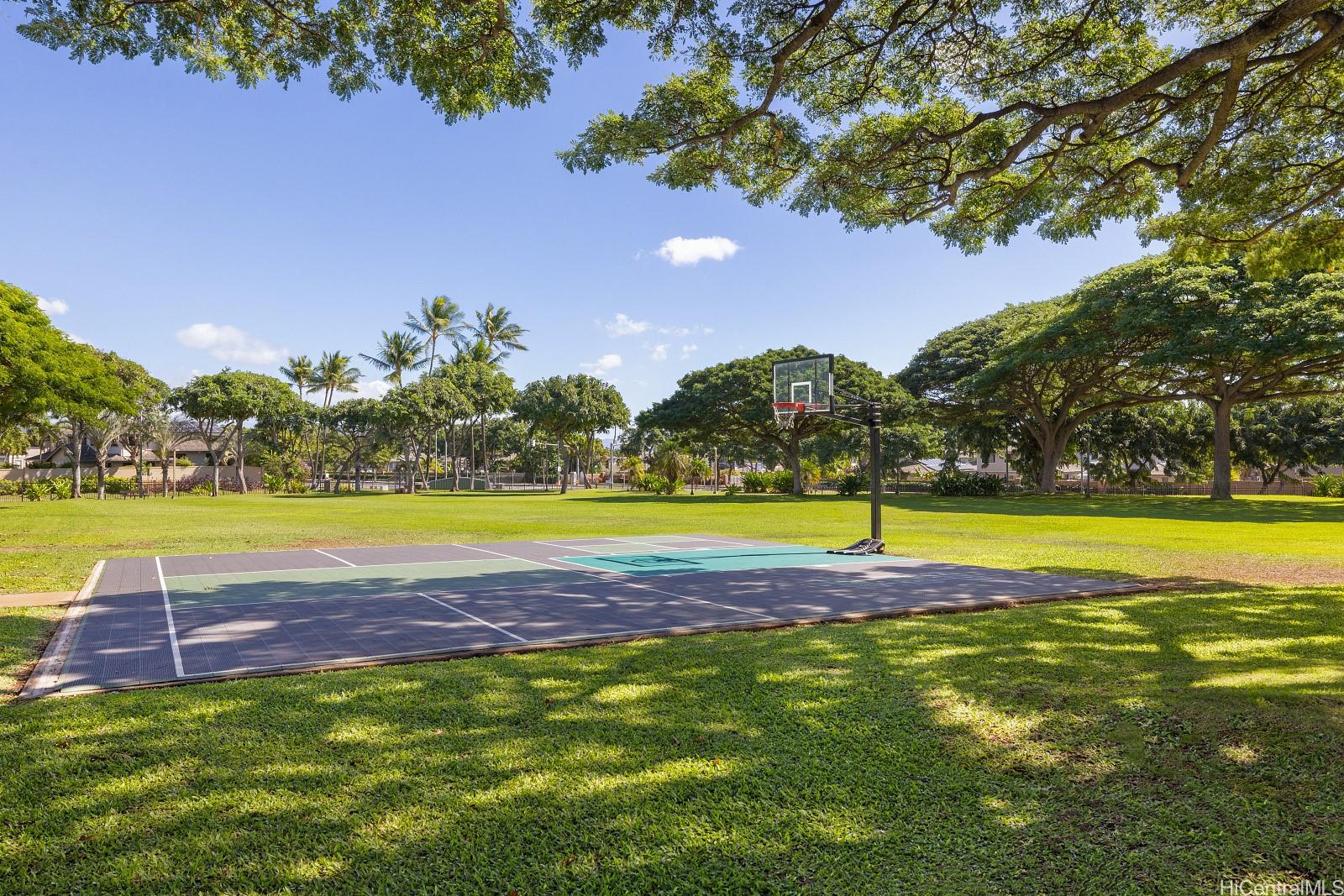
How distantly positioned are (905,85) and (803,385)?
11.8 m

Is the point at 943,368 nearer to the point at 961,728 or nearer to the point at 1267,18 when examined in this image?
the point at 1267,18

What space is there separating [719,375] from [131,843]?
42558mm

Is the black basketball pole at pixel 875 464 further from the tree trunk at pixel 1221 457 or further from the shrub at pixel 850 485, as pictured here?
the tree trunk at pixel 1221 457

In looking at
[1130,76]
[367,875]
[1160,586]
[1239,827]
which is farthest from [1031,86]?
[367,875]

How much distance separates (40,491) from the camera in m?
40.4

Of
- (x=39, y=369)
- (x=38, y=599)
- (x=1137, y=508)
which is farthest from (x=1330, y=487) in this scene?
(x=39, y=369)

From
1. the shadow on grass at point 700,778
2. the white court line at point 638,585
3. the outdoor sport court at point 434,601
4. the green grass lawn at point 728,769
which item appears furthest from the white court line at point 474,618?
the white court line at point 638,585

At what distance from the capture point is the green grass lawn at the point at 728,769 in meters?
2.78

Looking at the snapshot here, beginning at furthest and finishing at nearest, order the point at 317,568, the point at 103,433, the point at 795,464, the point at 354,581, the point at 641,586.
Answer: the point at 103,433
the point at 795,464
the point at 317,568
the point at 354,581
the point at 641,586

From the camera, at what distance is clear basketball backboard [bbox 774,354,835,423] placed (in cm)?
1870

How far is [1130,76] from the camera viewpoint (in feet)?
27.9

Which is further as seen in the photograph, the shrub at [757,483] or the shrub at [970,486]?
the shrub at [757,483]

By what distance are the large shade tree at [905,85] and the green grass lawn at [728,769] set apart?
558cm

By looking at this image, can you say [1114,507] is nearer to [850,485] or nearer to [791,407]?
[850,485]
